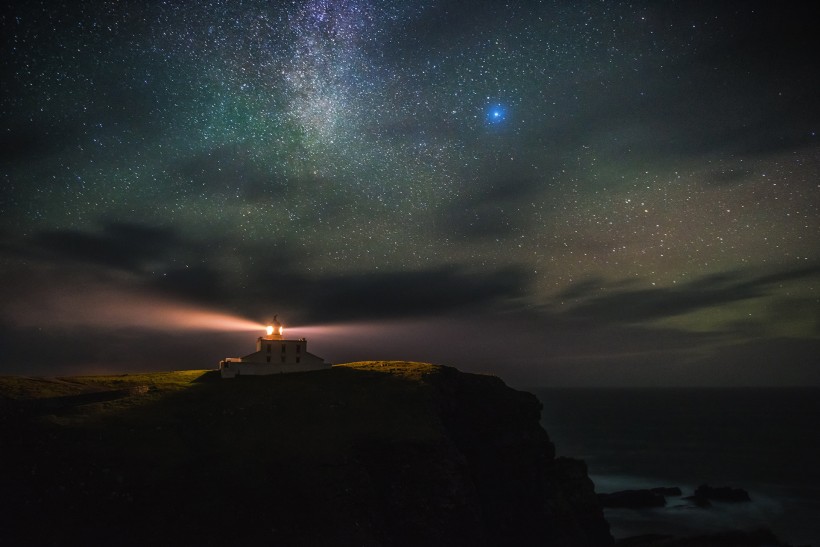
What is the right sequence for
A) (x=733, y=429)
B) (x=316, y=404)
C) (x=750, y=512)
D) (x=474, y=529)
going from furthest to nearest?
(x=733, y=429), (x=750, y=512), (x=316, y=404), (x=474, y=529)

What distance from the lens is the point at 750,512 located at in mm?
65312

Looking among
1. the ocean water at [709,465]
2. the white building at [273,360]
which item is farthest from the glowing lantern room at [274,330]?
the ocean water at [709,465]

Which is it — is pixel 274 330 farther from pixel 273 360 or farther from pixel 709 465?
pixel 709 465

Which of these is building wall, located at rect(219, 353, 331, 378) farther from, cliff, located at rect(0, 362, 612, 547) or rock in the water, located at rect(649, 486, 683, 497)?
rock in the water, located at rect(649, 486, 683, 497)

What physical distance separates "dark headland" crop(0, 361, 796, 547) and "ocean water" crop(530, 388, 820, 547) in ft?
67.9

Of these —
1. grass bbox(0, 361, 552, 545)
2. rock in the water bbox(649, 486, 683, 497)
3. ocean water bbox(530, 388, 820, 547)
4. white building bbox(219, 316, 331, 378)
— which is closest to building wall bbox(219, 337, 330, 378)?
white building bbox(219, 316, 331, 378)

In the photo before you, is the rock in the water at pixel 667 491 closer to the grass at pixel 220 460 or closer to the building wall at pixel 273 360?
the grass at pixel 220 460

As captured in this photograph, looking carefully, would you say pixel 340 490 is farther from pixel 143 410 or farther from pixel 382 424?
pixel 143 410

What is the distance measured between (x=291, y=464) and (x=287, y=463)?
28 cm

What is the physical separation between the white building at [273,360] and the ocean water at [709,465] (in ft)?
127

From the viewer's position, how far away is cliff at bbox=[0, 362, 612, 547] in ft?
94.5

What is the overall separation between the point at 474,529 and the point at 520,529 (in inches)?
359

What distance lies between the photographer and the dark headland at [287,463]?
28.8m

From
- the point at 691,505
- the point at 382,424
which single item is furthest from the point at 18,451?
the point at 691,505
